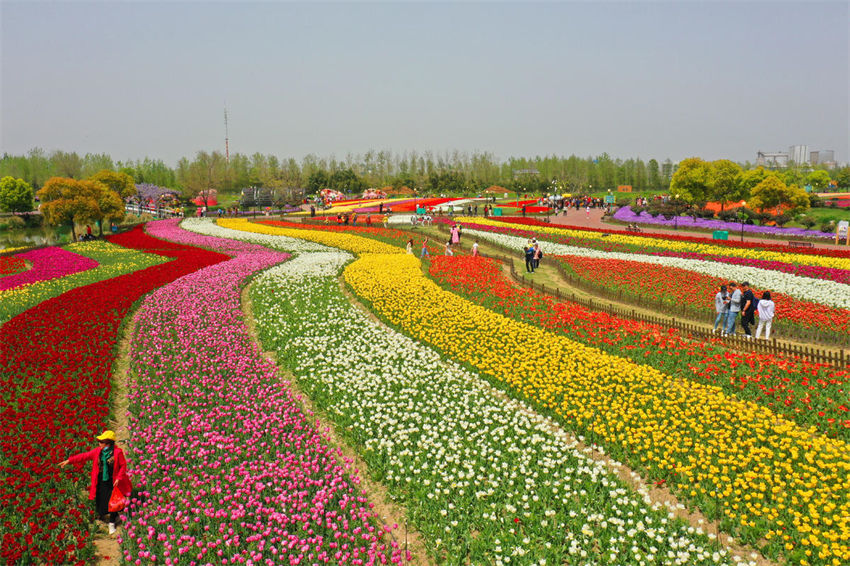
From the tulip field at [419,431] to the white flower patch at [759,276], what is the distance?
11.8 inches

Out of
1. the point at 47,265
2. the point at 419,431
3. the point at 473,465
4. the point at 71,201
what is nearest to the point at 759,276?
the point at 419,431

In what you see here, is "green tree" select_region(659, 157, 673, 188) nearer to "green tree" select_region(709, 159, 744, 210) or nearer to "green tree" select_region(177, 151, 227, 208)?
"green tree" select_region(709, 159, 744, 210)

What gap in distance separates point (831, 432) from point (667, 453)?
11.7 feet

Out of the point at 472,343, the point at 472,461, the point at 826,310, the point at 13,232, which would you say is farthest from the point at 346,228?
the point at 13,232

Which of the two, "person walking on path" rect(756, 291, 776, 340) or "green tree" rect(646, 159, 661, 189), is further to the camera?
"green tree" rect(646, 159, 661, 189)

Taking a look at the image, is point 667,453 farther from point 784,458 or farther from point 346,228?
point 346,228

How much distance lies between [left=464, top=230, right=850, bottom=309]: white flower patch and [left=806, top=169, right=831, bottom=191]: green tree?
11263 cm

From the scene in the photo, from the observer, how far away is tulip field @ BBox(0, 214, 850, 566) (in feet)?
25.5

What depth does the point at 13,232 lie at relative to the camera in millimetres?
65188

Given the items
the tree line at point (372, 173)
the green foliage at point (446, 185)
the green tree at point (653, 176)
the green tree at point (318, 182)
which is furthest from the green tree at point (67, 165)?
the green tree at point (653, 176)

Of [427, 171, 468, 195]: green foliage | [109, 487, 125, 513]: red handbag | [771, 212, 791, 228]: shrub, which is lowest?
[109, 487, 125, 513]: red handbag

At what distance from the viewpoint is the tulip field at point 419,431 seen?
777cm

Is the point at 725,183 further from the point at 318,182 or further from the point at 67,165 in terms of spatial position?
the point at 67,165

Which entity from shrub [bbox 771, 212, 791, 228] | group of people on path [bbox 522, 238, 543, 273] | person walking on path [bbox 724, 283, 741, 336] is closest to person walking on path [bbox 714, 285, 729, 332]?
person walking on path [bbox 724, 283, 741, 336]
